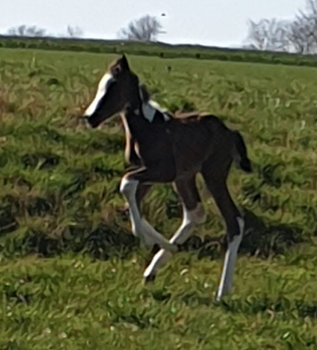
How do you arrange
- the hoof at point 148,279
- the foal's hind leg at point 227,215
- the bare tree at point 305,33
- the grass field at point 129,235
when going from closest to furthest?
the grass field at point 129,235 → the foal's hind leg at point 227,215 → the hoof at point 148,279 → the bare tree at point 305,33

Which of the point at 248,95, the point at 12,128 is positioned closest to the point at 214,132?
the point at 12,128

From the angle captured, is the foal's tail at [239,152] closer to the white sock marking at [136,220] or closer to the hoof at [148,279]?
the white sock marking at [136,220]

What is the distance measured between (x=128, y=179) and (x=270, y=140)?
19.4 feet

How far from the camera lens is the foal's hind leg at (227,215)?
29.9ft

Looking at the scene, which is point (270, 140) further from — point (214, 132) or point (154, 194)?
point (214, 132)

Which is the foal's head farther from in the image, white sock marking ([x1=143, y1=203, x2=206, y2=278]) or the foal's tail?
white sock marking ([x1=143, y1=203, x2=206, y2=278])

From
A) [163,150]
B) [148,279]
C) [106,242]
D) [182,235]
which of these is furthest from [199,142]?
[106,242]

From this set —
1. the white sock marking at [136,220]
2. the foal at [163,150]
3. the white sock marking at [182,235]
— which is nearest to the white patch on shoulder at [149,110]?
the foal at [163,150]

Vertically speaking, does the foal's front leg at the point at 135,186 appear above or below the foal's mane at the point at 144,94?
below

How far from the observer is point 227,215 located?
9.25 meters

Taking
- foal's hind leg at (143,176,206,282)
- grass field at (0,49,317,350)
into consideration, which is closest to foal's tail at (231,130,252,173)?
foal's hind leg at (143,176,206,282)

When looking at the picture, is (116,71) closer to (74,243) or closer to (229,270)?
(229,270)

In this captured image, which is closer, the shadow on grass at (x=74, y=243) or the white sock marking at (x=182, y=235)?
the white sock marking at (x=182, y=235)

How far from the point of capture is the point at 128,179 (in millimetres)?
8773
